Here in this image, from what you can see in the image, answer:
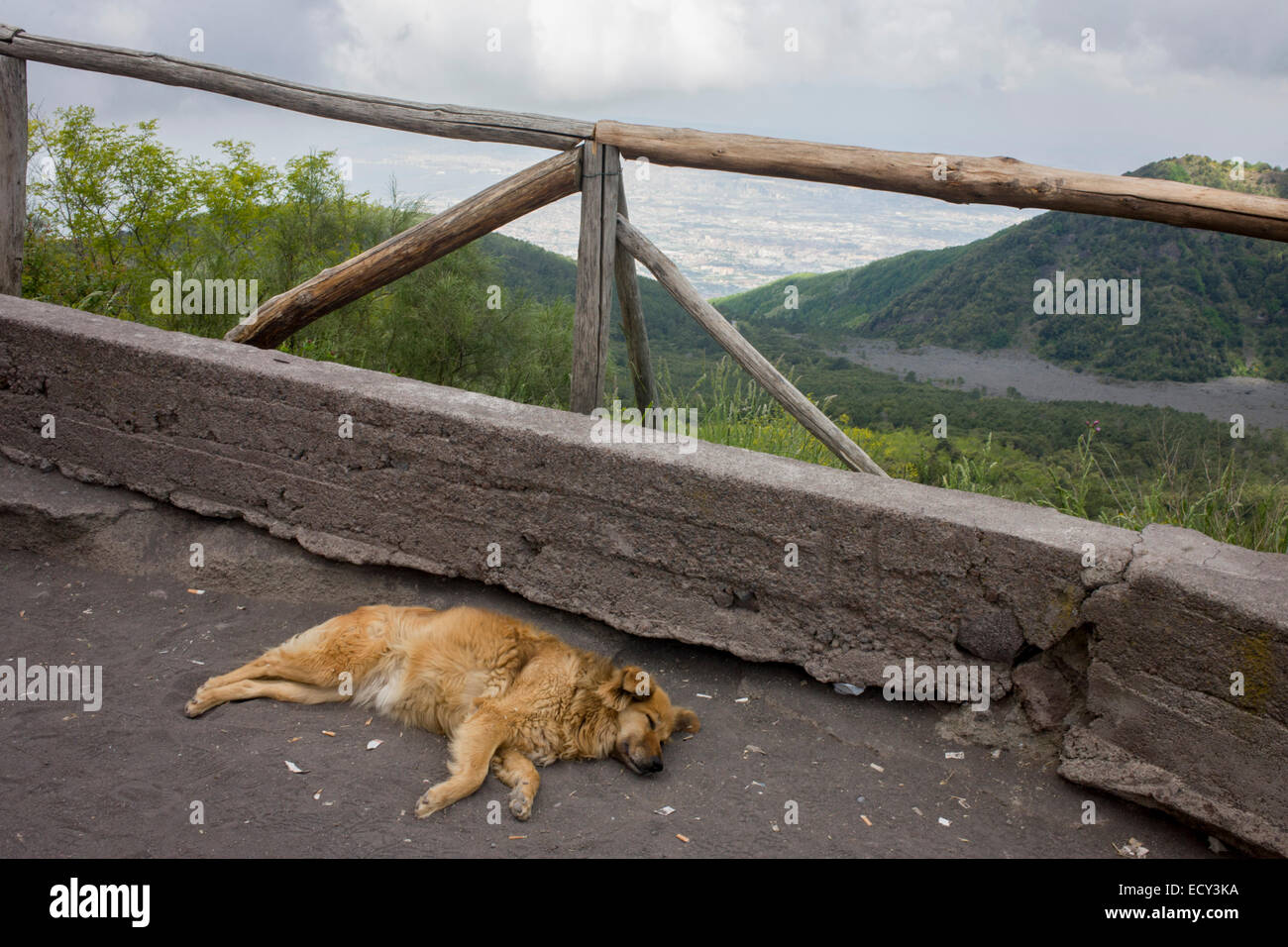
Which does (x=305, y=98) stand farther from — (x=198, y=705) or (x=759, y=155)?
(x=198, y=705)

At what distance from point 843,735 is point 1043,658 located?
86cm

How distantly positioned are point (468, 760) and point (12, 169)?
527 centimetres

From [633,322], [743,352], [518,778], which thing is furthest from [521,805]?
[633,322]

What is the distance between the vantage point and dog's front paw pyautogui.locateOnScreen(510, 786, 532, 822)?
331 cm

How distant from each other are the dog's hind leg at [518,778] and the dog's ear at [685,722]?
60 centimetres

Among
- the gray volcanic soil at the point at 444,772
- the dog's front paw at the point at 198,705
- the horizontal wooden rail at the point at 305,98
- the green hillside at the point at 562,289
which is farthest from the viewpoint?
the green hillside at the point at 562,289

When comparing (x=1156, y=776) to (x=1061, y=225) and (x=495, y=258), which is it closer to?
(x=495, y=258)

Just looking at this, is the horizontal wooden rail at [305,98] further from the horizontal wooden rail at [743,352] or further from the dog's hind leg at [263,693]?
the dog's hind leg at [263,693]

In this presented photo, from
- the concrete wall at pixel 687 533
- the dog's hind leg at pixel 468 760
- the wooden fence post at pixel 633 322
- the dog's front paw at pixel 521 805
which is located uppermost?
the wooden fence post at pixel 633 322

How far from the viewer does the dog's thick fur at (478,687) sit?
3580mm

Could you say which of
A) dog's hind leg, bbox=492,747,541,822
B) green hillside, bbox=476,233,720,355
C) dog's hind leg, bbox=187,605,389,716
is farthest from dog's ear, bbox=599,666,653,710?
green hillside, bbox=476,233,720,355

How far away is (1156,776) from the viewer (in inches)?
132

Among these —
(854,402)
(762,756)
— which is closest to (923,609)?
(762,756)

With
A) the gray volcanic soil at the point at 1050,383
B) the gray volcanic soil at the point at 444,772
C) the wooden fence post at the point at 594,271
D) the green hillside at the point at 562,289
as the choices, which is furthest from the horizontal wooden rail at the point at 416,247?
the gray volcanic soil at the point at 1050,383
